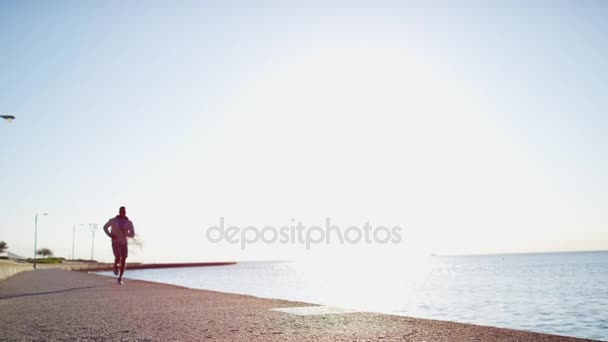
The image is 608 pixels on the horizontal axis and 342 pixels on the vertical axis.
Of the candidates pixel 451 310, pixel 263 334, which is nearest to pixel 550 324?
pixel 451 310

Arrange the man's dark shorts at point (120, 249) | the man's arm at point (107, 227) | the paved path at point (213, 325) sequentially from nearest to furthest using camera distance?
the paved path at point (213, 325), the man's arm at point (107, 227), the man's dark shorts at point (120, 249)

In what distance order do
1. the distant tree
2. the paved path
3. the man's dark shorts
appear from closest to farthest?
the paved path < the man's dark shorts < the distant tree

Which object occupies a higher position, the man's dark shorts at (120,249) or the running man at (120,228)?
the running man at (120,228)

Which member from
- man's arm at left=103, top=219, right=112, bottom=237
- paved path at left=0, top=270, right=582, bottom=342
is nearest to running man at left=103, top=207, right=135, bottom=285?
man's arm at left=103, top=219, right=112, bottom=237

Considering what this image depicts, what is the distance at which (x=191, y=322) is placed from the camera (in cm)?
979

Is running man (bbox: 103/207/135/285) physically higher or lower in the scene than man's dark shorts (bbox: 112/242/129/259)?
higher

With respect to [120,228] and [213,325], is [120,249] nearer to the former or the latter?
[120,228]

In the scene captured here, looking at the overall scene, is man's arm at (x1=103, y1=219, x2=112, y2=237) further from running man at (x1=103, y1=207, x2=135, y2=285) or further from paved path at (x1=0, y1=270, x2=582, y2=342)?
paved path at (x1=0, y1=270, x2=582, y2=342)

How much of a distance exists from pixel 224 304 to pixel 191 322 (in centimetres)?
340

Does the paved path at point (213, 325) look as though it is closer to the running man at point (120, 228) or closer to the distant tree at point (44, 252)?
the running man at point (120, 228)

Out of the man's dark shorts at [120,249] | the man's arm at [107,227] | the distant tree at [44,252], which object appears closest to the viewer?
the man's arm at [107,227]

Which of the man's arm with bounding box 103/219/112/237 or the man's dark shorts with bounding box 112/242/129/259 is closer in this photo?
the man's arm with bounding box 103/219/112/237

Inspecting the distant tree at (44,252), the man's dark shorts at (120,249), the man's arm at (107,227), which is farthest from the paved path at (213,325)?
the distant tree at (44,252)

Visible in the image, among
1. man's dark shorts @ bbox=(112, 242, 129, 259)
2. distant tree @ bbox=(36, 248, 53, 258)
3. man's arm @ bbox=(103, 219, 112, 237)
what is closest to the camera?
man's arm @ bbox=(103, 219, 112, 237)
